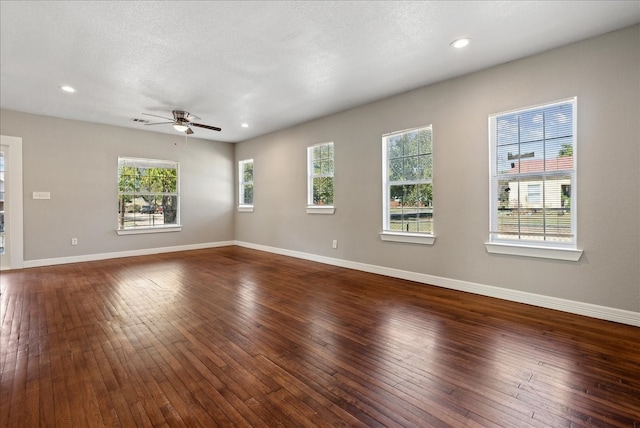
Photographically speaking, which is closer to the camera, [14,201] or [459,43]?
[459,43]

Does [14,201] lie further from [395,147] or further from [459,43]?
[459,43]

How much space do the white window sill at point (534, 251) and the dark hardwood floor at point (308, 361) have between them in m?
0.57

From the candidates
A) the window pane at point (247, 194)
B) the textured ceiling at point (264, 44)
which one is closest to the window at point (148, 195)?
the window pane at point (247, 194)

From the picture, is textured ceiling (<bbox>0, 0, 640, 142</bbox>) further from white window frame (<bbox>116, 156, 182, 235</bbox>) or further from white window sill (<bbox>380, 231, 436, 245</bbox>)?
white window sill (<bbox>380, 231, 436, 245</bbox>)

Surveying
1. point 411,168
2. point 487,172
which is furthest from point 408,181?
point 487,172

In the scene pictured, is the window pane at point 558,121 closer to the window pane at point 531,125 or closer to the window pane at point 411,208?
the window pane at point 531,125

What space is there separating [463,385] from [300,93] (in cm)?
399

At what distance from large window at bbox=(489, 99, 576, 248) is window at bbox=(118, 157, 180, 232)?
660 cm

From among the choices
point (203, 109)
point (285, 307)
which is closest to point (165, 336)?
point (285, 307)

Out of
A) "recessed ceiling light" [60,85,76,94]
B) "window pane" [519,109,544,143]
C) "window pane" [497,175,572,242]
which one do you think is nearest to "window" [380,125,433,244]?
"window pane" [497,175,572,242]

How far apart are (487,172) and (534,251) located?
1.02 meters

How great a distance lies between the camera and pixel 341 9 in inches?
98.8

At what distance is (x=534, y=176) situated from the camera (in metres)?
3.36

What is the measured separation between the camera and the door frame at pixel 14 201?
518 centimetres
